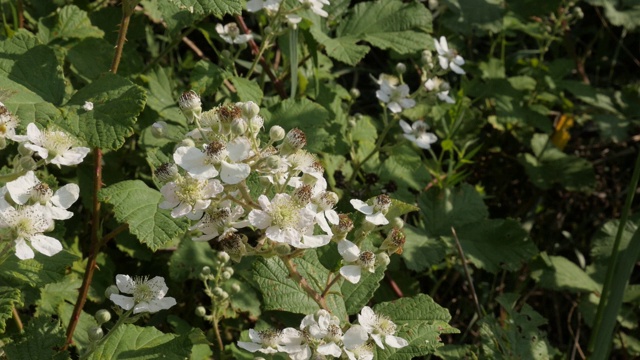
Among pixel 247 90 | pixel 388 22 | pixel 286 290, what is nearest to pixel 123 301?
pixel 286 290

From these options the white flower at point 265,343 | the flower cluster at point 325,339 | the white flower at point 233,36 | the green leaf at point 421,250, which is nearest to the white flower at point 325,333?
the flower cluster at point 325,339

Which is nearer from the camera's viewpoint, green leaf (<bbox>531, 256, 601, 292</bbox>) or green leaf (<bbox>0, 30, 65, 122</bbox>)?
green leaf (<bbox>0, 30, 65, 122</bbox>)

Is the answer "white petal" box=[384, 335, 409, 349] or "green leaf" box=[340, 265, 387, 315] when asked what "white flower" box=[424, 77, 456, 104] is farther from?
"white petal" box=[384, 335, 409, 349]

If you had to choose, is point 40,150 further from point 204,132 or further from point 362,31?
point 362,31

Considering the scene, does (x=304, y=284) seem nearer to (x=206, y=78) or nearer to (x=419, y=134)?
(x=206, y=78)

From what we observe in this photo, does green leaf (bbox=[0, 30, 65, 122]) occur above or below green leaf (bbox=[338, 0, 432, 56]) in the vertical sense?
above

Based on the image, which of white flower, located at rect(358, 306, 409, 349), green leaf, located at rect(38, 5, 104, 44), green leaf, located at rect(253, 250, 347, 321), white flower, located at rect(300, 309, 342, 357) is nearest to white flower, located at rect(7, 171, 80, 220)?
green leaf, located at rect(253, 250, 347, 321)

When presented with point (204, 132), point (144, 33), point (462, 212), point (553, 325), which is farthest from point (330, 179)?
point (553, 325)

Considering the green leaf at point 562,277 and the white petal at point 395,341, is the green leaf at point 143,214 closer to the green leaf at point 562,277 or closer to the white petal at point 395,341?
the white petal at point 395,341
